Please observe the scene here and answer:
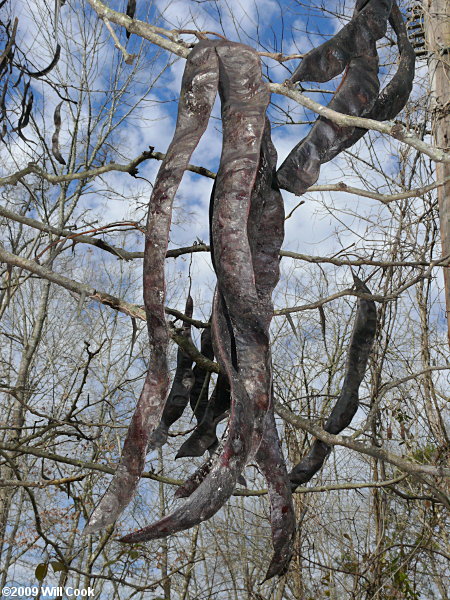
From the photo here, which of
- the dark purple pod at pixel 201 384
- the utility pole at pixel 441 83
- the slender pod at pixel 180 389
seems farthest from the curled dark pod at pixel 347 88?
the utility pole at pixel 441 83

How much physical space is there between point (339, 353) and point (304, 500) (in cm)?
169

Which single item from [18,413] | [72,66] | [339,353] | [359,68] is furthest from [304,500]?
[72,66]

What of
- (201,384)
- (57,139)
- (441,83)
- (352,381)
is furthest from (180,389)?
(441,83)

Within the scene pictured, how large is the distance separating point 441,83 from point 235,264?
4.07m

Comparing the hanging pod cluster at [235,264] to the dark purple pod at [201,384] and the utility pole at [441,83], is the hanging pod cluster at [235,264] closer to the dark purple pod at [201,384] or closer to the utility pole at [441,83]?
the dark purple pod at [201,384]

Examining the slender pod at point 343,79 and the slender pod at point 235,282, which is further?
the slender pod at point 343,79

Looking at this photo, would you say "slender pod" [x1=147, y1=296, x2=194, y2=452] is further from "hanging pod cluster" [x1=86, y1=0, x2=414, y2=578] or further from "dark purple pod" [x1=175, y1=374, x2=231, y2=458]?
"hanging pod cluster" [x1=86, y1=0, x2=414, y2=578]

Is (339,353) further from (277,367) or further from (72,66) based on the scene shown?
(72,66)

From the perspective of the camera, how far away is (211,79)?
1.12 meters

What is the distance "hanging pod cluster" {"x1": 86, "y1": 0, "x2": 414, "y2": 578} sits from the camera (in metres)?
0.89

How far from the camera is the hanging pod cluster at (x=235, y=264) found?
0.89 meters

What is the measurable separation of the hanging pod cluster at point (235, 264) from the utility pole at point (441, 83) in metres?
2.66

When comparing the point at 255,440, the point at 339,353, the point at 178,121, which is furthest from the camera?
the point at 339,353

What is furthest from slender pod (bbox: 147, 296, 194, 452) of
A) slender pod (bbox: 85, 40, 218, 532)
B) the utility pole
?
the utility pole
